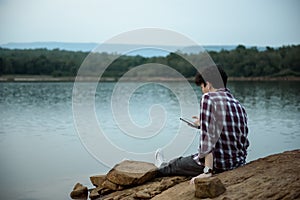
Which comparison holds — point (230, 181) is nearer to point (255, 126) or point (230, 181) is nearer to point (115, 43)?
point (115, 43)

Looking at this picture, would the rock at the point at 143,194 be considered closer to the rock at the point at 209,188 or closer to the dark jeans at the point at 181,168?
the dark jeans at the point at 181,168

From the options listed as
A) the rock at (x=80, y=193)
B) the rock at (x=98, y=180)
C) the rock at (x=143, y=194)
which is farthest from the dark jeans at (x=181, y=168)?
the rock at (x=80, y=193)

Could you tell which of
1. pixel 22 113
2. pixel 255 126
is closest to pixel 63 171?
pixel 255 126

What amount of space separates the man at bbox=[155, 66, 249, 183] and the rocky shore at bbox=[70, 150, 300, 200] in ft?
0.38

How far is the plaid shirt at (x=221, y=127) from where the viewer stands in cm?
365

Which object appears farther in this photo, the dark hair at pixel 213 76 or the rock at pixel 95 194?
the rock at pixel 95 194

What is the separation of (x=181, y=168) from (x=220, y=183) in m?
0.85

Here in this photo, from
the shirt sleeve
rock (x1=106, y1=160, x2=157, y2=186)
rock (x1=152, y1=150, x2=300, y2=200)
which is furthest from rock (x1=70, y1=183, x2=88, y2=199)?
the shirt sleeve

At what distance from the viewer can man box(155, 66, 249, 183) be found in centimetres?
366

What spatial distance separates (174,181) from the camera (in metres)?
4.25

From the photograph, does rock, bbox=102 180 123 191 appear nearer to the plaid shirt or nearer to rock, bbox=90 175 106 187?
rock, bbox=90 175 106 187

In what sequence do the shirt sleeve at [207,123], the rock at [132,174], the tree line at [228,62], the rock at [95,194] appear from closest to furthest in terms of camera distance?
1. the shirt sleeve at [207,123]
2. the rock at [132,174]
3. the rock at [95,194]
4. the tree line at [228,62]

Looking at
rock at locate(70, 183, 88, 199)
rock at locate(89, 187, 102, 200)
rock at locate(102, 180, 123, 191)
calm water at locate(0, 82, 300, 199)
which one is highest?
rock at locate(102, 180, 123, 191)

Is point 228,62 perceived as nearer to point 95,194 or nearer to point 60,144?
point 60,144
